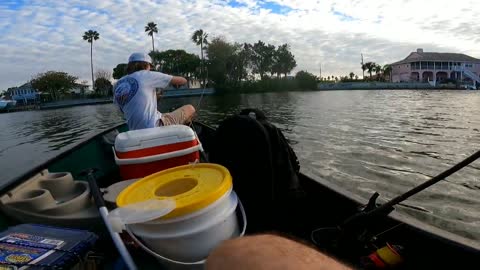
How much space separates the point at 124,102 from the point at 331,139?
1010 centimetres

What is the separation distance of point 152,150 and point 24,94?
109945 millimetres

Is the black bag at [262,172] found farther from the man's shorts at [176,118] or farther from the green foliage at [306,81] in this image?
the green foliage at [306,81]

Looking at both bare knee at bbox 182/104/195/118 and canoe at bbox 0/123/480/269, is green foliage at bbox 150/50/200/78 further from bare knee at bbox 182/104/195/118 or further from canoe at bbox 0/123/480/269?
canoe at bbox 0/123/480/269

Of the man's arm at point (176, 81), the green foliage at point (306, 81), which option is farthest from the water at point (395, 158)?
the green foliage at point (306, 81)

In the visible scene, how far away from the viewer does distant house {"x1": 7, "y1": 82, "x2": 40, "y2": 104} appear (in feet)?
292

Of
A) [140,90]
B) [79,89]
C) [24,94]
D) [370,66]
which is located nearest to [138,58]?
[140,90]

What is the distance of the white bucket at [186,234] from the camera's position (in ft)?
5.35

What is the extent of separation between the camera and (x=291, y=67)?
96.1m

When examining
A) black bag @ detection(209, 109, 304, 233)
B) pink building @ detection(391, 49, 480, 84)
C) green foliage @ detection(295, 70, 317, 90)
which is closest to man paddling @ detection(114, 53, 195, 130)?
black bag @ detection(209, 109, 304, 233)

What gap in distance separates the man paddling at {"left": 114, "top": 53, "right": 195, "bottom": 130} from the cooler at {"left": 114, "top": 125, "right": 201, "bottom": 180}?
1178 mm

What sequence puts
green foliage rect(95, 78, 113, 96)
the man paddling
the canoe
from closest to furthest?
the canoe, the man paddling, green foliage rect(95, 78, 113, 96)

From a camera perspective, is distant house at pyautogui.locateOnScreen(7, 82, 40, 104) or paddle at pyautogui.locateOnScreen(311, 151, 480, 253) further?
distant house at pyautogui.locateOnScreen(7, 82, 40, 104)

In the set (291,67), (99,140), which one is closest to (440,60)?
(291,67)

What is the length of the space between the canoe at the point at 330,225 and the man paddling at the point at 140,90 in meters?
1.13
